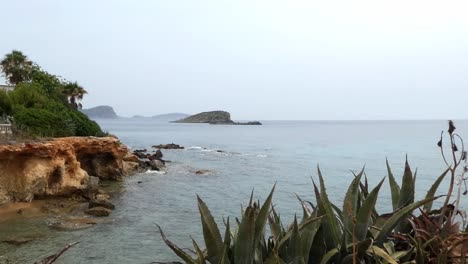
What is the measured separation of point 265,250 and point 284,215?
15.1m

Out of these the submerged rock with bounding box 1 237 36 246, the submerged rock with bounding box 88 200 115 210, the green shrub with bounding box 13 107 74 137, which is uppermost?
the green shrub with bounding box 13 107 74 137

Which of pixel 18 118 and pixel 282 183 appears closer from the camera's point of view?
pixel 18 118

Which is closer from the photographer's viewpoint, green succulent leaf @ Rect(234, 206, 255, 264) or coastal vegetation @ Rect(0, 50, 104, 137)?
green succulent leaf @ Rect(234, 206, 255, 264)

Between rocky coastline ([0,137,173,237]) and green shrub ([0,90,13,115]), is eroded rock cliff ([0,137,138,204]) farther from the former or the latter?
green shrub ([0,90,13,115])

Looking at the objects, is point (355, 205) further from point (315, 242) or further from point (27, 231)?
point (27, 231)

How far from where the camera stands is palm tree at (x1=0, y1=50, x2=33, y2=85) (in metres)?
38.9

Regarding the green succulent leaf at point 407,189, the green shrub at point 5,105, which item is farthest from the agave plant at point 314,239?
the green shrub at point 5,105

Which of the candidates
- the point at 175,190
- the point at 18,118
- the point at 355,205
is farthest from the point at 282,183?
the point at 355,205

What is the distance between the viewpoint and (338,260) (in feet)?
11.1

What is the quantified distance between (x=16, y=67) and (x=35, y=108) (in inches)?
667

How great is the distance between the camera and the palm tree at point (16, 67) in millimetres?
38938

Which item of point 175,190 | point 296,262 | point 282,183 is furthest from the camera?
point 282,183

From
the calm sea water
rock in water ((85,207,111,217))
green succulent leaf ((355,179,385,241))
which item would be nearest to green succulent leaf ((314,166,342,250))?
green succulent leaf ((355,179,385,241))

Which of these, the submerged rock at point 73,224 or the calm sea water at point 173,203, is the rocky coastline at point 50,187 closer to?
the submerged rock at point 73,224
